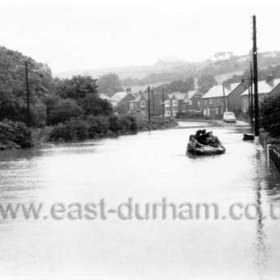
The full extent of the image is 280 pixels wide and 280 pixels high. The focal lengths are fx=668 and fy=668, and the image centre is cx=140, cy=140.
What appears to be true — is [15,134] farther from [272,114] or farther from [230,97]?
[230,97]

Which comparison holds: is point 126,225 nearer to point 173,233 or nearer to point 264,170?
point 173,233

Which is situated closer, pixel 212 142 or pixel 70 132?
pixel 212 142

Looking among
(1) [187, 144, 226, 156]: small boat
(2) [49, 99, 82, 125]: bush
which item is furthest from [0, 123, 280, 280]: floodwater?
(2) [49, 99, 82, 125]: bush

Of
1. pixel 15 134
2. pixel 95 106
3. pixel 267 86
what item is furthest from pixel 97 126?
pixel 267 86

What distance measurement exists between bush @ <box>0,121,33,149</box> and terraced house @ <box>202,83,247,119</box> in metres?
87.9

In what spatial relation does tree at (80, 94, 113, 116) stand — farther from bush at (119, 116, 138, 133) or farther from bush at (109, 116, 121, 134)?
bush at (109, 116, 121, 134)

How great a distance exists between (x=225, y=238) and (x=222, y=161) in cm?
1994

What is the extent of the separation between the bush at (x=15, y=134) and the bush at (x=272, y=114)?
71.3 ft

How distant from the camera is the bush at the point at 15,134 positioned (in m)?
54.4

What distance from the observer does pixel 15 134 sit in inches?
2163

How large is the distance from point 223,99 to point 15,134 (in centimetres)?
9218

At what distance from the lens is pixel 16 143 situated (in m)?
54.4

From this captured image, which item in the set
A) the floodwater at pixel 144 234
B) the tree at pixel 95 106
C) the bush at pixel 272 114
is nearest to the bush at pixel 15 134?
the bush at pixel 272 114

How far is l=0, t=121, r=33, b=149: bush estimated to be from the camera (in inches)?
2141
